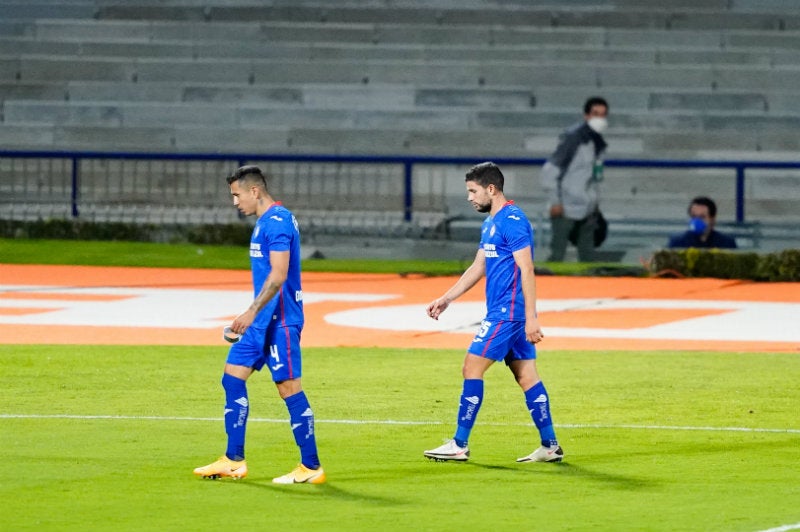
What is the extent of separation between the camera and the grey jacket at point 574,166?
22.9 metres

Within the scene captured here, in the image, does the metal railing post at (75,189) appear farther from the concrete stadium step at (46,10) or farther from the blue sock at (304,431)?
the blue sock at (304,431)

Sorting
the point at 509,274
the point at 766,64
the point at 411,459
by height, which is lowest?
the point at 411,459

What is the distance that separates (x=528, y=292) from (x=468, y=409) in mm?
774

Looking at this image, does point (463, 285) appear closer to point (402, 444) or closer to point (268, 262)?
point (402, 444)

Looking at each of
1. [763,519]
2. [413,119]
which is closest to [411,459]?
[763,519]

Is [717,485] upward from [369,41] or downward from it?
downward

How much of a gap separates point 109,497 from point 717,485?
309cm

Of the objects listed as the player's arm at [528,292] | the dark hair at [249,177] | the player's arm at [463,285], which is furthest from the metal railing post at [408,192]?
the dark hair at [249,177]

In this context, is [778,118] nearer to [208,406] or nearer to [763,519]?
[208,406]

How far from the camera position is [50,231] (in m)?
25.6

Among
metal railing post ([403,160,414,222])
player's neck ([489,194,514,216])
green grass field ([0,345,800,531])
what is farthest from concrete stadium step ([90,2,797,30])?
player's neck ([489,194,514,216])

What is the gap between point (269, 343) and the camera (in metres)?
9.09

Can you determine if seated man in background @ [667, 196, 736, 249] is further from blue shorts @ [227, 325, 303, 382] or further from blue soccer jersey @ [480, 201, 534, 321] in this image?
blue shorts @ [227, 325, 303, 382]

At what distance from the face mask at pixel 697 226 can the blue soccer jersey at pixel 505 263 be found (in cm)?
1363
